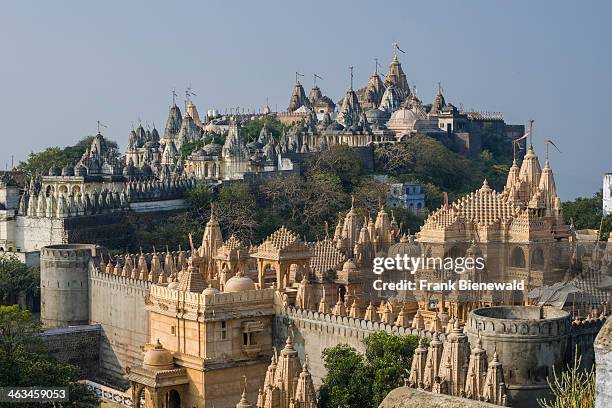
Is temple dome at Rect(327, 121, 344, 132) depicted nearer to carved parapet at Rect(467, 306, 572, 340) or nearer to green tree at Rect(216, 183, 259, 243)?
green tree at Rect(216, 183, 259, 243)

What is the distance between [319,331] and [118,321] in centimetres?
1377

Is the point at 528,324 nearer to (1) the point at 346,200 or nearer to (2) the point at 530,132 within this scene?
(2) the point at 530,132

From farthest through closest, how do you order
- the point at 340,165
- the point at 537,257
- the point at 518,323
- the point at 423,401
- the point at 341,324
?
1. the point at 340,165
2. the point at 537,257
3. the point at 341,324
4. the point at 518,323
5. the point at 423,401

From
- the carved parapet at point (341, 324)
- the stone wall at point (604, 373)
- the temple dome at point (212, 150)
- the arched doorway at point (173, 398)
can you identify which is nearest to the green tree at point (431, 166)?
the temple dome at point (212, 150)

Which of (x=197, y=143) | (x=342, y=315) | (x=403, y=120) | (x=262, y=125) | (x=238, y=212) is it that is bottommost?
(x=342, y=315)

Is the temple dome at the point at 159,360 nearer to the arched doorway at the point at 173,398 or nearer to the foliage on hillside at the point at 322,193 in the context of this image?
the arched doorway at the point at 173,398

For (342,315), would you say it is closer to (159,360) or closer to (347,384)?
(347,384)

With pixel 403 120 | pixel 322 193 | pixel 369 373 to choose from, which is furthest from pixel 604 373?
pixel 403 120

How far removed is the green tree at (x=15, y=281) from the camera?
56219 millimetres

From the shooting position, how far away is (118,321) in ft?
167

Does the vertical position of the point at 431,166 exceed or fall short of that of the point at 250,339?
it exceeds it

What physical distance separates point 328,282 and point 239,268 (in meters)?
3.64

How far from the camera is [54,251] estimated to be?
175ft

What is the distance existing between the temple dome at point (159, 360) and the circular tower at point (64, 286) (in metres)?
14.8
